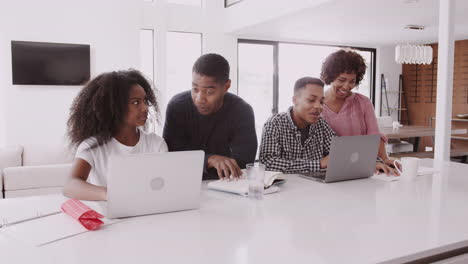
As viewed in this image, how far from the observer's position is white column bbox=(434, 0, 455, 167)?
246 centimetres

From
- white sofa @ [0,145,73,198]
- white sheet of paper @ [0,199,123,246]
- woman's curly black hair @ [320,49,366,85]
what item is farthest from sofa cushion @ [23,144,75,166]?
white sheet of paper @ [0,199,123,246]

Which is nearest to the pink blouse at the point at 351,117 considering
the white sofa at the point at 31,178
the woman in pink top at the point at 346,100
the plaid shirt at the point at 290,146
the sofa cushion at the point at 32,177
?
the woman in pink top at the point at 346,100

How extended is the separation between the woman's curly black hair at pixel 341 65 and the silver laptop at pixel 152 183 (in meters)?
1.20

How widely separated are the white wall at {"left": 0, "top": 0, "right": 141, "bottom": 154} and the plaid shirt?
353 centimetres

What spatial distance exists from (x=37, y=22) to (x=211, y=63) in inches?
159

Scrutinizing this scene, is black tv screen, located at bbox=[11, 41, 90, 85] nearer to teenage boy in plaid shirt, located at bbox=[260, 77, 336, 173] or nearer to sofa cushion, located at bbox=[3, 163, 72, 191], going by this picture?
sofa cushion, located at bbox=[3, 163, 72, 191]

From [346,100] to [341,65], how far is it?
20cm

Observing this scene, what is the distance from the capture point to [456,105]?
7.34 metres

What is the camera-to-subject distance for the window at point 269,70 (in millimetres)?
6699

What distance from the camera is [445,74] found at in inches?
97.3

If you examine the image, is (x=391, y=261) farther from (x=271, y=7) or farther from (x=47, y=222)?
(x=271, y=7)

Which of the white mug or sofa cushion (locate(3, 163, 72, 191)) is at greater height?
the white mug

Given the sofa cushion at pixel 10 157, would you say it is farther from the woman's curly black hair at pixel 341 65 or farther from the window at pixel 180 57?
the woman's curly black hair at pixel 341 65

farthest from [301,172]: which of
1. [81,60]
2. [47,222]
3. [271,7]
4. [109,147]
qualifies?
[81,60]
